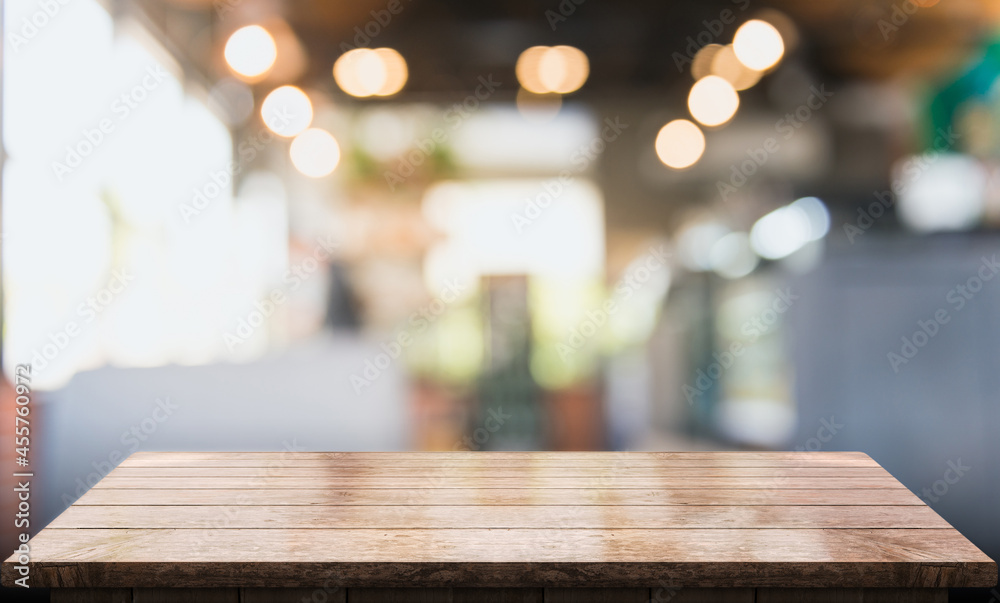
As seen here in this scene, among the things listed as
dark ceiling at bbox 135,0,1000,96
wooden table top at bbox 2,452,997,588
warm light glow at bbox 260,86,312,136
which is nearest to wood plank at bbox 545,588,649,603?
wooden table top at bbox 2,452,997,588

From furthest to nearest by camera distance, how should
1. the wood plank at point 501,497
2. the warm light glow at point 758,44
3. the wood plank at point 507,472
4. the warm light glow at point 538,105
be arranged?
the warm light glow at point 538,105, the warm light glow at point 758,44, the wood plank at point 507,472, the wood plank at point 501,497

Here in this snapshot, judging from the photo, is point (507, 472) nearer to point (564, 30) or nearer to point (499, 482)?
point (499, 482)

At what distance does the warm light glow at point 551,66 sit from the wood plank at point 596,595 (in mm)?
3503

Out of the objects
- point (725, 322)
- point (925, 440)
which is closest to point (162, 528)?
point (925, 440)

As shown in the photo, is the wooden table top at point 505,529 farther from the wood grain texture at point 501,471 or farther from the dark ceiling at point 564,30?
the dark ceiling at point 564,30

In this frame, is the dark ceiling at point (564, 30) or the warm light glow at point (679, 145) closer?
the dark ceiling at point (564, 30)

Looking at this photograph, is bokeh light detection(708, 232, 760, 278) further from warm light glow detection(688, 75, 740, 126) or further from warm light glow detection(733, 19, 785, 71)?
warm light glow detection(733, 19, 785, 71)

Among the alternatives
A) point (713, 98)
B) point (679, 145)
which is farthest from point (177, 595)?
point (679, 145)

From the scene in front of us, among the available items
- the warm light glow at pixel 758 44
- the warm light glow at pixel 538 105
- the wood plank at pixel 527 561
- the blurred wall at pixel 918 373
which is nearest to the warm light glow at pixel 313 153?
the warm light glow at pixel 538 105

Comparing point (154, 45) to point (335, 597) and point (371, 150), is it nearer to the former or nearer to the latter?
point (371, 150)

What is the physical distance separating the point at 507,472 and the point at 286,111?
3.20 metres

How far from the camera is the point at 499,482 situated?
117cm

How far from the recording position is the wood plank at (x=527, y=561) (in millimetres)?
817

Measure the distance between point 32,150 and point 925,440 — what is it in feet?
12.3
